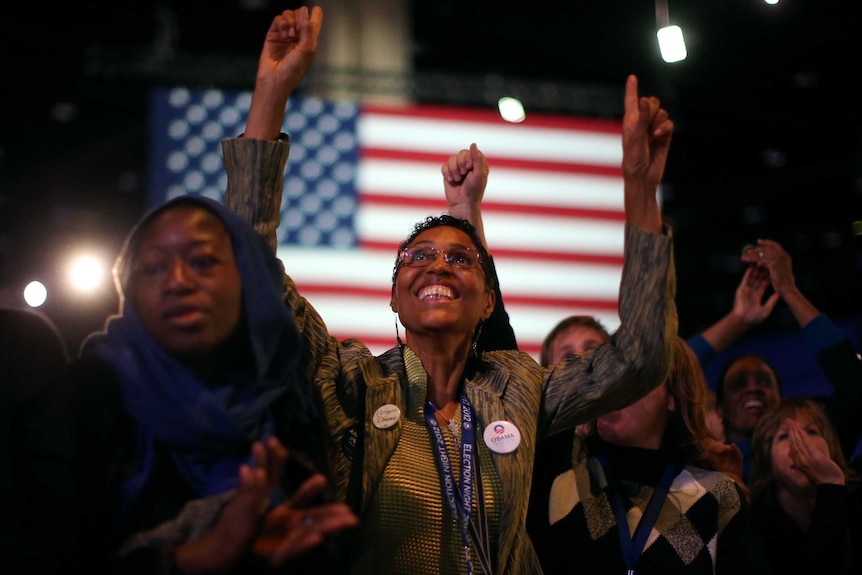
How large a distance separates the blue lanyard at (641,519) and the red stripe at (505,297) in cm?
293

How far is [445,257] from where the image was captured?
2605mm

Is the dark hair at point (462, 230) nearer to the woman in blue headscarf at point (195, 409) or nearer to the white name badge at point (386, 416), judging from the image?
the white name badge at point (386, 416)

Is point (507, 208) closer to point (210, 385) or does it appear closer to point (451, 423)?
point (451, 423)

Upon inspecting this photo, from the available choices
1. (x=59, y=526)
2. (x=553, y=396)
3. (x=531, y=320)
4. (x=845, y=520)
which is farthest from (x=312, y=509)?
(x=531, y=320)

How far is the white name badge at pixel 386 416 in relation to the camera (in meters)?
2.27

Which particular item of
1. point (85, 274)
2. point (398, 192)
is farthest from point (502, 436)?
point (398, 192)

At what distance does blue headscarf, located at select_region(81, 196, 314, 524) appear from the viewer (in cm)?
169

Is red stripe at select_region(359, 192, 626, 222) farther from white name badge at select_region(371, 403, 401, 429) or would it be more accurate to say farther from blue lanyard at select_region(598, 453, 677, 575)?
white name badge at select_region(371, 403, 401, 429)

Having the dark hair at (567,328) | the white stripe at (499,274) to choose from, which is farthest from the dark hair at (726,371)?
the white stripe at (499,274)

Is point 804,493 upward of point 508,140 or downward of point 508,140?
downward

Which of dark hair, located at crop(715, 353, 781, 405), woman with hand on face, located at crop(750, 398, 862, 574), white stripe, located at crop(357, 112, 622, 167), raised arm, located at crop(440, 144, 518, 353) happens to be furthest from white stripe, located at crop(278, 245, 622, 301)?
raised arm, located at crop(440, 144, 518, 353)

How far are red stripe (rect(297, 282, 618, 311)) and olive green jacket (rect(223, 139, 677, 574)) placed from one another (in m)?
3.15

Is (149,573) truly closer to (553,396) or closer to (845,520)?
(553,396)

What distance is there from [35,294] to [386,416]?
2.81 ft
